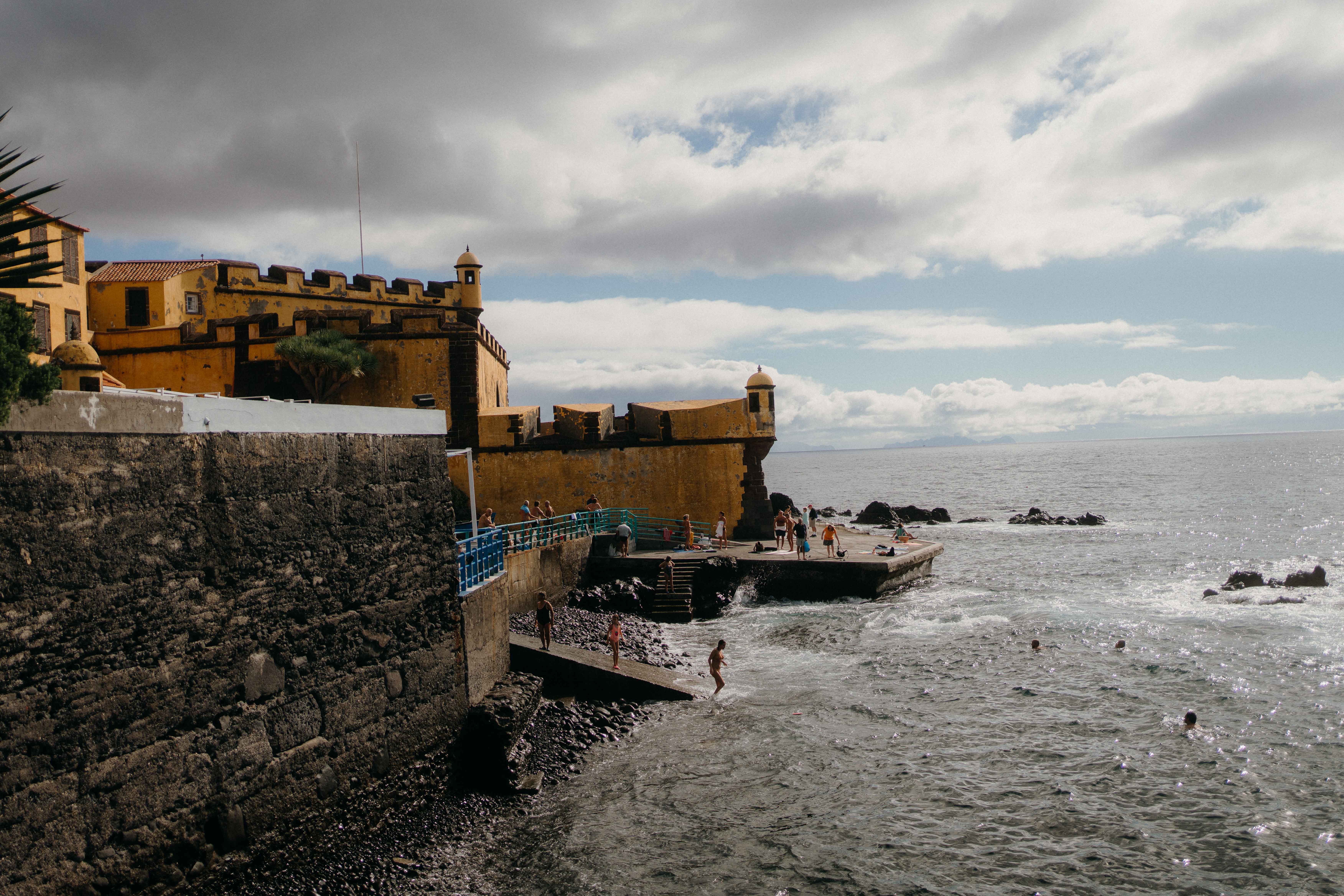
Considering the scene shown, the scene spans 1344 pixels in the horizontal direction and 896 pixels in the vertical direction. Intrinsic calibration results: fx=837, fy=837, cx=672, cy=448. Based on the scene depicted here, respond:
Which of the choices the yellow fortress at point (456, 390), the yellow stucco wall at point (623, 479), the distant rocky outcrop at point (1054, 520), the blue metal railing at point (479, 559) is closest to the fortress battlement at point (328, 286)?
the yellow fortress at point (456, 390)

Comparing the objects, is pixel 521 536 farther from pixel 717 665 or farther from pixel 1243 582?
pixel 1243 582

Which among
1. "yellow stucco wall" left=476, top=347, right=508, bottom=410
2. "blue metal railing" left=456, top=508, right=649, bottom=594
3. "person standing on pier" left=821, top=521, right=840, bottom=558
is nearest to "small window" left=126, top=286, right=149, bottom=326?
"yellow stucco wall" left=476, top=347, right=508, bottom=410

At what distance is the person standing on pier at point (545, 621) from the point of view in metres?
14.2

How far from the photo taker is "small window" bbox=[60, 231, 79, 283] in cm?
2127

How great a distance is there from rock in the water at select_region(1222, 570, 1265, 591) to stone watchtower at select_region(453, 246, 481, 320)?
1034 inches

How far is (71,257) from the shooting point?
21719 mm

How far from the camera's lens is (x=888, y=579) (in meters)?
23.0

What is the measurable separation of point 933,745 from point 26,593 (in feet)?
38.2

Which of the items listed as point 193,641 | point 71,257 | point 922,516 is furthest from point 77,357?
point 922,516

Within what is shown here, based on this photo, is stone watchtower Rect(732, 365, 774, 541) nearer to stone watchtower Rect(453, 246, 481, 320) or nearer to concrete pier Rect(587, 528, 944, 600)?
concrete pier Rect(587, 528, 944, 600)

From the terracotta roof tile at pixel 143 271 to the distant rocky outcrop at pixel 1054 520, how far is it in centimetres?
4364

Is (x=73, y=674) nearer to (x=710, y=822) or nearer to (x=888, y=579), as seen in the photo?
(x=710, y=822)

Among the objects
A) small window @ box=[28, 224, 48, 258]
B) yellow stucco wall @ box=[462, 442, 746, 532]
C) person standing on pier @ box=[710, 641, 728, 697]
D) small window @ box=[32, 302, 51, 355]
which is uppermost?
small window @ box=[28, 224, 48, 258]

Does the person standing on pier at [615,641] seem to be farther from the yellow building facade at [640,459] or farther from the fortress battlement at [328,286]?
the fortress battlement at [328,286]
